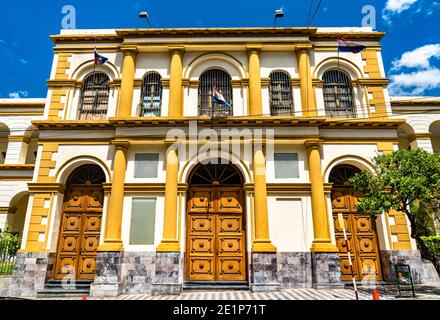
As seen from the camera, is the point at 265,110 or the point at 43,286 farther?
the point at 265,110

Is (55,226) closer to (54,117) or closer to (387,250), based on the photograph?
(54,117)

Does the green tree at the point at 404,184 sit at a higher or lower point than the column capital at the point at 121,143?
lower

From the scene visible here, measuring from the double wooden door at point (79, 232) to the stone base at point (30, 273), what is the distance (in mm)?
618

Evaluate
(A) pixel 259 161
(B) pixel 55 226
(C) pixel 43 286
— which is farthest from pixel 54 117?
(A) pixel 259 161

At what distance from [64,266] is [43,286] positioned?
1040 mm

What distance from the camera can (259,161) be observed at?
13227 millimetres

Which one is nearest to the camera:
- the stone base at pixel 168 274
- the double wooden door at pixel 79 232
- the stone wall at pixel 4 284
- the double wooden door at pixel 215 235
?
the stone base at pixel 168 274

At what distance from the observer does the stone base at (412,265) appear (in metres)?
12.2

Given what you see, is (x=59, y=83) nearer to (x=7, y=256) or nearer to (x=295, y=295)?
(x=7, y=256)

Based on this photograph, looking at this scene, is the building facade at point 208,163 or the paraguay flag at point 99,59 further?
the paraguay flag at point 99,59

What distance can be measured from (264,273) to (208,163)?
17.1 ft

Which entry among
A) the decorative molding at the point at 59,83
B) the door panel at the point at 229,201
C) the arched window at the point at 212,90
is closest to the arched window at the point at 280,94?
the arched window at the point at 212,90

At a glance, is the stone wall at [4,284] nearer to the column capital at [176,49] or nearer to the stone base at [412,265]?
the column capital at [176,49]

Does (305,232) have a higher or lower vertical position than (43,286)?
higher
